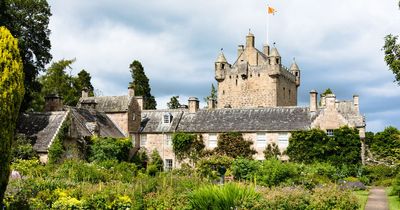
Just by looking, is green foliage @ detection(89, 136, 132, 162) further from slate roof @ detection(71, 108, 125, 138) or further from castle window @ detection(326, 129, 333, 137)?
castle window @ detection(326, 129, 333, 137)

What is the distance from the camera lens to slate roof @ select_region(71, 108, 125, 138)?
1442 inches

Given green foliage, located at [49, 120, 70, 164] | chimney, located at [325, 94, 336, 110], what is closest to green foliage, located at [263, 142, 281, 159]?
chimney, located at [325, 94, 336, 110]

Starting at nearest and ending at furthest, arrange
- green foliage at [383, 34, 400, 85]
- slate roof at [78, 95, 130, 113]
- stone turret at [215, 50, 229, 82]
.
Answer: green foliage at [383, 34, 400, 85] < slate roof at [78, 95, 130, 113] < stone turret at [215, 50, 229, 82]

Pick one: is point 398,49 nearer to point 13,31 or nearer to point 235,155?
point 235,155

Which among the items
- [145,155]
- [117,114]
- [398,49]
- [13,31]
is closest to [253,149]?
[145,155]

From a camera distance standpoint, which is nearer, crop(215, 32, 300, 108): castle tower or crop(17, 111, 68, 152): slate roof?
crop(17, 111, 68, 152): slate roof

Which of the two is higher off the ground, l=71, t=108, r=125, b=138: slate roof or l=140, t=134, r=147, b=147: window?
l=71, t=108, r=125, b=138: slate roof

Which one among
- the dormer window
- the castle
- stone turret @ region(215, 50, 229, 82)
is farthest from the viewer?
stone turret @ region(215, 50, 229, 82)

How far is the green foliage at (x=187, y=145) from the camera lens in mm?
41562

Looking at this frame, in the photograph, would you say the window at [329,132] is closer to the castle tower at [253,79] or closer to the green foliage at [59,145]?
the castle tower at [253,79]

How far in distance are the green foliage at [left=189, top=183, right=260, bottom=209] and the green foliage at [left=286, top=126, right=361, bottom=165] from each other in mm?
24555

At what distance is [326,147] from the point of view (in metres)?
37.3

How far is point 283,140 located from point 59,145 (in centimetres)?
1754

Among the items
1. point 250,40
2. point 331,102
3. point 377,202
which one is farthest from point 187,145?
point 250,40
